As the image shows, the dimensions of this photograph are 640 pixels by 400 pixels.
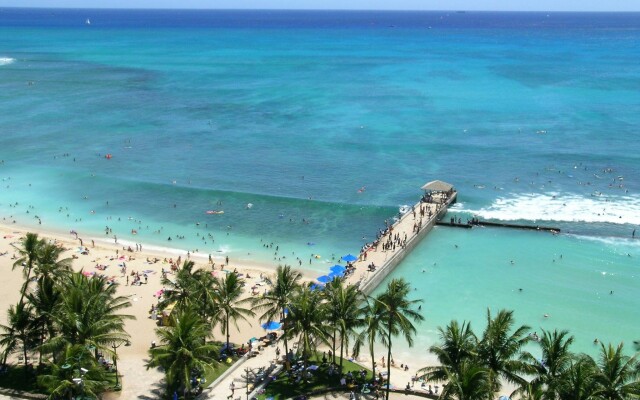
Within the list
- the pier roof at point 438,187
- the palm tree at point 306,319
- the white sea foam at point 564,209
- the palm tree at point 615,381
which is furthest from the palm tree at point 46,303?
the white sea foam at point 564,209

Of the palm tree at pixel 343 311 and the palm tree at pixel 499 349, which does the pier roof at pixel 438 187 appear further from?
the palm tree at pixel 499 349

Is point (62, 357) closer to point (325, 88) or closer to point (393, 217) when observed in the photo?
point (393, 217)

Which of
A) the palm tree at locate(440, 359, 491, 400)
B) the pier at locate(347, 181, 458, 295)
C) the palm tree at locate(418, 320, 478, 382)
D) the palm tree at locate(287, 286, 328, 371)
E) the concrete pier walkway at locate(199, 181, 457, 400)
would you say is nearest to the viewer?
the palm tree at locate(440, 359, 491, 400)

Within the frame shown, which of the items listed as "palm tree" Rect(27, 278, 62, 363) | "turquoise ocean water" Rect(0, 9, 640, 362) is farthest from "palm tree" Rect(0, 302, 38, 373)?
"turquoise ocean water" Rect(0, 9, 640, 362)

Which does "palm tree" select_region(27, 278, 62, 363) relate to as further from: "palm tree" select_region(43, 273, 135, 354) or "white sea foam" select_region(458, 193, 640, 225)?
"white sea foam" select_region(458, 193, 640, 225)

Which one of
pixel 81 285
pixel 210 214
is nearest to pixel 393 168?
pixel 210 214

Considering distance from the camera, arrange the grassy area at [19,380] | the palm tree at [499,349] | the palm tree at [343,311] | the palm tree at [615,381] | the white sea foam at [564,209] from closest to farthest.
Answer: the palm tree at [615,381] → the palm tree at [499,349] → the palm tree at [343,311] → the grassy area at [19,380] → the white sea foam at [564,209]

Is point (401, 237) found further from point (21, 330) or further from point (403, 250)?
point (21, 330)
